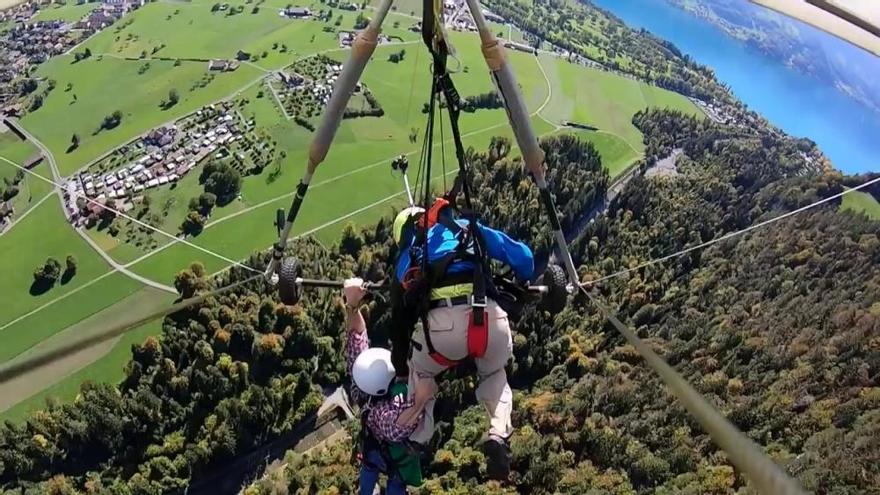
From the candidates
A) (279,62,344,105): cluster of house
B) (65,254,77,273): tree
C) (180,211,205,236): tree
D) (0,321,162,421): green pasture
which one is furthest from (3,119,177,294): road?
(279,62,344,105): cluster of house

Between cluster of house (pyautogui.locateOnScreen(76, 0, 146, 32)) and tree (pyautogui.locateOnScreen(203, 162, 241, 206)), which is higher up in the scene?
cluster of house (pyautogui.locateOnScreen(76, 0, 146, 32))

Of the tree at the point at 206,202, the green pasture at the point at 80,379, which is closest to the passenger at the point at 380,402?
the green pasture at the point at 80,379

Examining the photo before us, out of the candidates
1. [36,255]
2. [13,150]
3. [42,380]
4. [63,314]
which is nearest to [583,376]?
[42,380]

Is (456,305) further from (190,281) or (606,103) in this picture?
(606,103)

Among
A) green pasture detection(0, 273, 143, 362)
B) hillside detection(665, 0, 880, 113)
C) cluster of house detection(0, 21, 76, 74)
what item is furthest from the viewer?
hillside detection(665, 0, 880, 113)

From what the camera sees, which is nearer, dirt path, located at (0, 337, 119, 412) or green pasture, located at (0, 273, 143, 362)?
dirt path, located at (0, 337, 119, 412)

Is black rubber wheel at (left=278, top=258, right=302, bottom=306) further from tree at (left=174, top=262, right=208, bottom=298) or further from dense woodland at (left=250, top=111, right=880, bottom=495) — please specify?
tree at (left=174, top=262, right=208, bottom=298)

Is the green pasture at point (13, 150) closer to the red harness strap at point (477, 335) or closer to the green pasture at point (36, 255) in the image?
the green pasture at point (36, 255)
